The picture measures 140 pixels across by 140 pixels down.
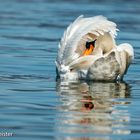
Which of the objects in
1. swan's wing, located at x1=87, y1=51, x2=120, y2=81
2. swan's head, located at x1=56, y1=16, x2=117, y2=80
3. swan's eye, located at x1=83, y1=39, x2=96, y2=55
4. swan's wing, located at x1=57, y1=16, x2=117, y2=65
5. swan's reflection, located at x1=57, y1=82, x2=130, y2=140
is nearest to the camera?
swan's reflection, located at x1=57, y1=82, x2=130, y2=140

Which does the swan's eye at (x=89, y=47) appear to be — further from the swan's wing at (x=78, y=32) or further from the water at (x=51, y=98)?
the water at (x=51, y=98)

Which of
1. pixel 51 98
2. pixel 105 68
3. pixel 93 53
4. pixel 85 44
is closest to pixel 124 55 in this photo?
pixel 105 68

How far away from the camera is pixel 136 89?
1504 centimetres

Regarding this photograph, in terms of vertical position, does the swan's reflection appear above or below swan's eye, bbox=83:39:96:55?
below

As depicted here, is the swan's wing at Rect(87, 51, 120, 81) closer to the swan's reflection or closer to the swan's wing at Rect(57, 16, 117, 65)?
the swan's reflection

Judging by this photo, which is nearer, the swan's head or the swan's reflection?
the swan's reflection

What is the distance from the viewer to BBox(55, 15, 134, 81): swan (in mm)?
15672

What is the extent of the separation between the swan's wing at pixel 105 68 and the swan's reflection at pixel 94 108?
0.15m

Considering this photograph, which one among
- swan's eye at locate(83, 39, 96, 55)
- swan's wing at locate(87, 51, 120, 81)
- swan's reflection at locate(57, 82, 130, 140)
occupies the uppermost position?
swan's eye at locate(83, 39, 96, 55)

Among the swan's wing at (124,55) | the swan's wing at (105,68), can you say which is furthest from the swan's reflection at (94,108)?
the swan's wing at (124,55)

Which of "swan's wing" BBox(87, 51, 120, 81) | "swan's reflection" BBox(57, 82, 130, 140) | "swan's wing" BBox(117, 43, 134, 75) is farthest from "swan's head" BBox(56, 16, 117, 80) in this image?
"swan's reflection" BBox(57, 82, 130, 140)

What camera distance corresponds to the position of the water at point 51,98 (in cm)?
1087

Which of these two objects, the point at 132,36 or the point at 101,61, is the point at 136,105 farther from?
the point at 132,36

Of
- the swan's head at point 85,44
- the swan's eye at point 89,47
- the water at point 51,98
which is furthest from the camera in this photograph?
the swan's eye at point 89,47
